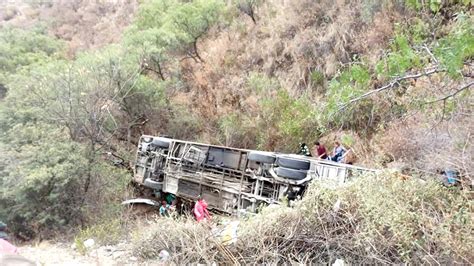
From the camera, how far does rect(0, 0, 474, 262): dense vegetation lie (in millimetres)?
9117

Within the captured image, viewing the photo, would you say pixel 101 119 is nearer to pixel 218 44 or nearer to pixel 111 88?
pixel 111 88

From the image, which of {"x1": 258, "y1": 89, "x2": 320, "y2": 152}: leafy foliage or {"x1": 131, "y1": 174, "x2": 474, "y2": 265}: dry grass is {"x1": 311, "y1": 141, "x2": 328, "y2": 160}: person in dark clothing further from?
{"x1": 131, "y1": 174, "x2": 474, "y2": 265}: dry grass

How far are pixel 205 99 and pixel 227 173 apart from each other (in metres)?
6.97

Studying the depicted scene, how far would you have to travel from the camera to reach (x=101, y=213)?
37.1 feet

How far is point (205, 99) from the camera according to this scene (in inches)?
639

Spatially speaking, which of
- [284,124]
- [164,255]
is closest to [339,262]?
[164,255]

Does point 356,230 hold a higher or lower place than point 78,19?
lower

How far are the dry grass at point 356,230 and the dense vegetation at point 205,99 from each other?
68 centimetres

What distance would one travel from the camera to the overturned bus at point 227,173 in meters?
8.01

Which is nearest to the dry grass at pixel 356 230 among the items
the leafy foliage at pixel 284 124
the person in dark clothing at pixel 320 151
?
the person in dark clothing at pixel 320 151

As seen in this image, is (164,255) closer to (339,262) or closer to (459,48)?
Result: (339,262)

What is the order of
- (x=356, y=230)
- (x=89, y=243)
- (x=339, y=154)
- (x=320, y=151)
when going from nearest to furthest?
(x=356, y=230) → (x=89, y=243) → (x=339, y=154) → (x=320, y=151)

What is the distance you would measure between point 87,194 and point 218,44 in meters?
8.87

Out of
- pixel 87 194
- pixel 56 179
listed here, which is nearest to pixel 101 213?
pixel 87 194
